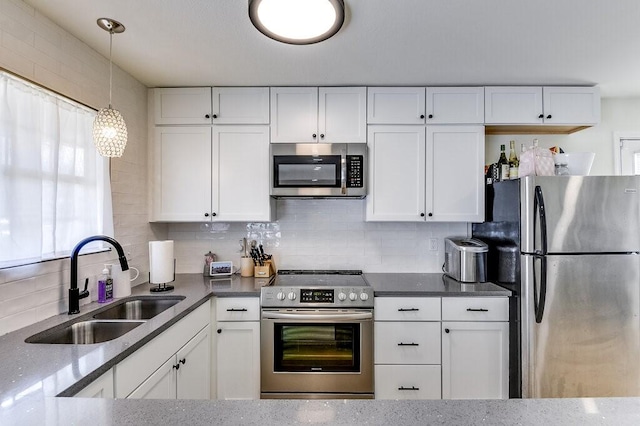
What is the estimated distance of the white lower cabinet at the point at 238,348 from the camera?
236 centimetres

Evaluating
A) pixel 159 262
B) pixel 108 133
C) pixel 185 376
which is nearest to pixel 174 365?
pixel 185 376

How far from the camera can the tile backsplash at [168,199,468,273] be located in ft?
9.78

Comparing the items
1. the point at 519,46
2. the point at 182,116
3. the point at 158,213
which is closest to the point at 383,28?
the point at 519,46

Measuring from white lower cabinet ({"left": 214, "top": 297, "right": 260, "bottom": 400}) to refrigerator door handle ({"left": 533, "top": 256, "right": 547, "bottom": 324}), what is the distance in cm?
180

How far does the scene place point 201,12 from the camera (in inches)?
67.1

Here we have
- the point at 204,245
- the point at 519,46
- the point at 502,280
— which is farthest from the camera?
the point at 204,245

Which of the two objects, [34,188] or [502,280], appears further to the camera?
[502,280]

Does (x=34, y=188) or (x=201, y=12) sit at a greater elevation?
(x=201, y=12)

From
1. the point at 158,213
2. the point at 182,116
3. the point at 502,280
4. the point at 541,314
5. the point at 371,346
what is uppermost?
the point at 182,116

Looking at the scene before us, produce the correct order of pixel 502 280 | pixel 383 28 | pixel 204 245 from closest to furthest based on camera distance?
pixel 383 28 < pixel 502 280 < pixel 204 245

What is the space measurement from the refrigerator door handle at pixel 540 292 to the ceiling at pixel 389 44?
1.31 metres

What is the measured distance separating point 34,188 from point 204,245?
147cm

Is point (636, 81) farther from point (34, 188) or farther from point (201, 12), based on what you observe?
point (34, 188)

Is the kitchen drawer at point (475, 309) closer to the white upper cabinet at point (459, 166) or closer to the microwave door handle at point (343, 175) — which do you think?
the white upper cabinet at point (459, 166)
